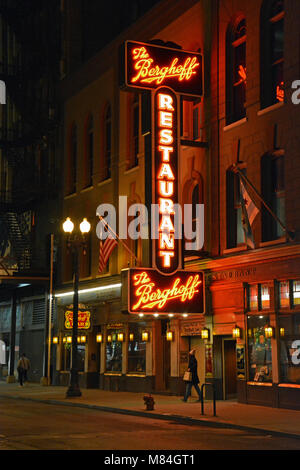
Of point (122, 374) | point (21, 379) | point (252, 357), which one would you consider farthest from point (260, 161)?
point (21, 379)

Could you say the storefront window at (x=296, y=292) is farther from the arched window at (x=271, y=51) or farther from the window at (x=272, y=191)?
the arched window at (x=271, y=51)

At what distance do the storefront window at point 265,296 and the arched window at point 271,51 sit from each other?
6.22 m

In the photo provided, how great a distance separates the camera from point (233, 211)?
2752 centimetres

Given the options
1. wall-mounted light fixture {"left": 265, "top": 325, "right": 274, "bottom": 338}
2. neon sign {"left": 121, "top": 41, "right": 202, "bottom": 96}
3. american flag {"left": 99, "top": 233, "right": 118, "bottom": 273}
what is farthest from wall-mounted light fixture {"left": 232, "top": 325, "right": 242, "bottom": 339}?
american flag {"left": 99, "top": 233, "right": 118, "bottom": 273}

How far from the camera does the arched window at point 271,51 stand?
25.7 m

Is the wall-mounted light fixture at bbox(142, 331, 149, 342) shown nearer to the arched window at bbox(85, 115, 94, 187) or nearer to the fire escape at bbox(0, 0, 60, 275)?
the arched window at bbox(85, 115, 94, 187)

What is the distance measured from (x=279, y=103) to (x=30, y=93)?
24581mm

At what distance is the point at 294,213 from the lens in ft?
77.8

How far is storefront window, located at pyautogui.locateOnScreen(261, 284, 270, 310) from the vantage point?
980 inches

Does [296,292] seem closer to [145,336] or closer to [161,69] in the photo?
[145,336]

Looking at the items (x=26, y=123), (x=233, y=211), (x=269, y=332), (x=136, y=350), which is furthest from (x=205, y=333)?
(x=26, y=123)

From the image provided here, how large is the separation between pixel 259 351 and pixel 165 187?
21.9ft

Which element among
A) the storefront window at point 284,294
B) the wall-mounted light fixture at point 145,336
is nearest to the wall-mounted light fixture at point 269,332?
the storefront window at point 284,294
